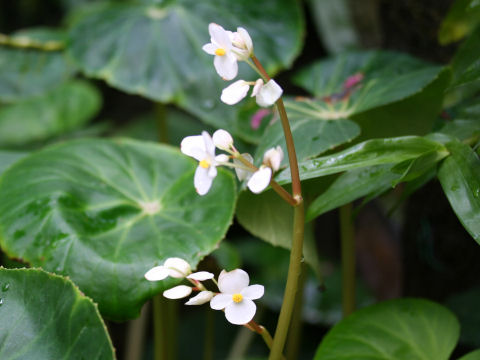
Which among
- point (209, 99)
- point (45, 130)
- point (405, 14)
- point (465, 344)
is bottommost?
point (45, 130)

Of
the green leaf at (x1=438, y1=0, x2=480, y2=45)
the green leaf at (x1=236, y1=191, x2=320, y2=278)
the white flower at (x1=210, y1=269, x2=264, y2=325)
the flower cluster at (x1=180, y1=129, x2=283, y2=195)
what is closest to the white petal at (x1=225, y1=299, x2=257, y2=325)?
the white flower at (x1=210, y1=269, x2=264, y2=325)

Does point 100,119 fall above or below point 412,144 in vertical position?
below

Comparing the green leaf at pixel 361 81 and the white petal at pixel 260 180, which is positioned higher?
the white petal at pixel 260 180

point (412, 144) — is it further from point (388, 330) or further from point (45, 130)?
point (45, 130)

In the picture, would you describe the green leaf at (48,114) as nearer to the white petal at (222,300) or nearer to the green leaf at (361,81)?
the green leaf at (361,81)

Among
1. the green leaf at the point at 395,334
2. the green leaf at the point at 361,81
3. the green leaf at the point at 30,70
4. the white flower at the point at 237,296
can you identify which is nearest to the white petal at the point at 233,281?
the white flower at the point at 237,296

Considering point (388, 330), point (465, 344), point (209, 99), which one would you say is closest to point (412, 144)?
point (388, 330)

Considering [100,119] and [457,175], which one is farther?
[100,119]
